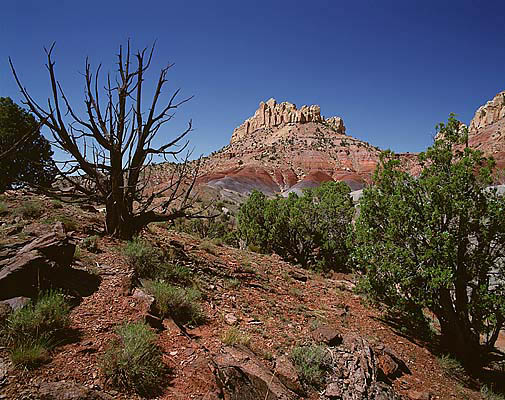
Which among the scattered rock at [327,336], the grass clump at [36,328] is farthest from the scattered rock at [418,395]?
the grass clump at [36,328]

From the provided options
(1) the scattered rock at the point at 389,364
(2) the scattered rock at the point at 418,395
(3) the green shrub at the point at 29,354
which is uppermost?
(3) the green shrub at the point at 29,354

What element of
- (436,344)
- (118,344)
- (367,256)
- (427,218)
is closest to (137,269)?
(118,344)

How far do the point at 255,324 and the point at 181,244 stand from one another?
167 inches

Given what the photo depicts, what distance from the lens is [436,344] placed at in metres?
7.56

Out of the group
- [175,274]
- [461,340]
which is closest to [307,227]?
[461,340]

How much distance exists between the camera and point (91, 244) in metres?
6.65

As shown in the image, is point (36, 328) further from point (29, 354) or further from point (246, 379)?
point (246, 379)

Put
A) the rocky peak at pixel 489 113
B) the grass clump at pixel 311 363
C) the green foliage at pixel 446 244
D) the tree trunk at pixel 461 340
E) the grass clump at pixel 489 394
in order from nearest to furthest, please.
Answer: the grass clump at pixel 311 363 → the grass clump at pixel 489 394 → the green foliage at pixel 446 244 → the tree trunk at pixel 461 340 → the rocky peak at pixel 489 113

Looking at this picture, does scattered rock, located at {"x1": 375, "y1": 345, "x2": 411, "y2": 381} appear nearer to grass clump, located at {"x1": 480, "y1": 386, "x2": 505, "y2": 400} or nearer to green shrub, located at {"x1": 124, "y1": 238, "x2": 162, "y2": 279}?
grass clump, located at {"x1": 480, "y1": 386, "x2": 505, "y2": 400}

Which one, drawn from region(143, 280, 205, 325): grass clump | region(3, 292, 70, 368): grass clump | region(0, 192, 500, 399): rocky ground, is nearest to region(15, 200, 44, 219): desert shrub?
region(0, 192, 500, 399): rocky ground

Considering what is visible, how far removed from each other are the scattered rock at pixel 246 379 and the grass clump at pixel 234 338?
239mm

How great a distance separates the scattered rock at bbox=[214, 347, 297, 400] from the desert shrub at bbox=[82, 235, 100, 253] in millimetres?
3733

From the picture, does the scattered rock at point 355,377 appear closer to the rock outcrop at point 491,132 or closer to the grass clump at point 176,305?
the grass clump at point 176,305

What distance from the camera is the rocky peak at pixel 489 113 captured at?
101 metres
